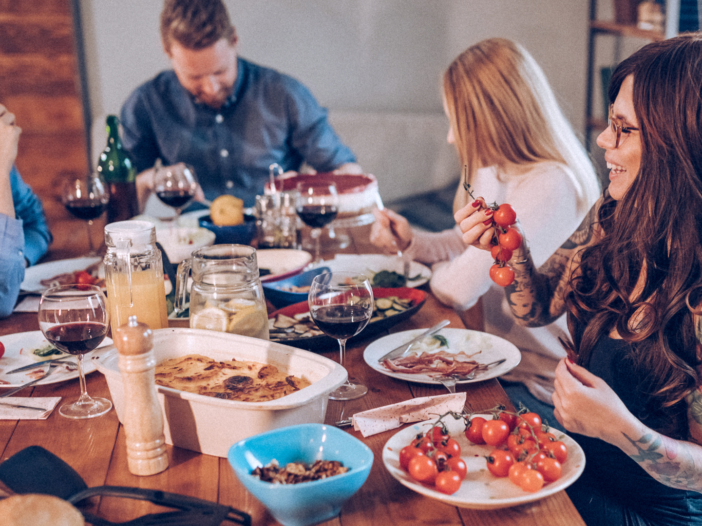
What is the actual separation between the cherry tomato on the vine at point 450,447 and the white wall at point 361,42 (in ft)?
9.85

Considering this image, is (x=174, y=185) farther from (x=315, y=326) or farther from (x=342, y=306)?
(x=342, y=306)

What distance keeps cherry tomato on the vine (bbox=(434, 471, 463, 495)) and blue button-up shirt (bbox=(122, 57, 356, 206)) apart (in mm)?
2235

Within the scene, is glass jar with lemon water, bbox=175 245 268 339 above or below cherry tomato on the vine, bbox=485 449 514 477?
above

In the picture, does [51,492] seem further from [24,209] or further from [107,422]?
[24,209]

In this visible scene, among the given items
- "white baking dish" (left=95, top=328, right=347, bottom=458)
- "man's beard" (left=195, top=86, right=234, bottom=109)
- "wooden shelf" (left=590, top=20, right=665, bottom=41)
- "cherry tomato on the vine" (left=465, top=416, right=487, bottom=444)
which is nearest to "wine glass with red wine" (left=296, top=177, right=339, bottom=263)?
"white baking dish" (left=95, top=328, right=347, bottom=458)

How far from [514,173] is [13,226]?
1184mm

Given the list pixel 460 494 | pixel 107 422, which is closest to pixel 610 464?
pixel 460 494

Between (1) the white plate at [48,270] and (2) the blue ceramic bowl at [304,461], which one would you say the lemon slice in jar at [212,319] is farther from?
(1) the white plate at [48,270]

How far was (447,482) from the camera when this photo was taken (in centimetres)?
72

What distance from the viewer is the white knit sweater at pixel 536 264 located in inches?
57.9

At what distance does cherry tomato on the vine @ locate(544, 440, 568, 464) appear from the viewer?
0.78 meters

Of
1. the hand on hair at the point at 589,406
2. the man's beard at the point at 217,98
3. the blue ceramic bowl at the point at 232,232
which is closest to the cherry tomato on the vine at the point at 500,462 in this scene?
the hand on hair at the point at 589,406

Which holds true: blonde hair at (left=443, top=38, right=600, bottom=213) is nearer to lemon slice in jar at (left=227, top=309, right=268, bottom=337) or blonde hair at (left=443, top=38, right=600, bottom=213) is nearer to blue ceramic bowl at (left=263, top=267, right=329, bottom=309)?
blue ceramic bowl at (left=263, top=267, right=329, bottom=309)

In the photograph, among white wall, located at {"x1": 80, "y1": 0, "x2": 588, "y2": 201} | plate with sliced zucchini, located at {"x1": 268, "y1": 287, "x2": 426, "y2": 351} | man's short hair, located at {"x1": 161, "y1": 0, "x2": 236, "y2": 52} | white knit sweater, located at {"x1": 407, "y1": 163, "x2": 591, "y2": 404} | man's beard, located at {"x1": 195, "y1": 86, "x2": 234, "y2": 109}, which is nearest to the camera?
plate with sliced zucchini, located at {"x1": 268, "y1": 287, "x2": 426, "y2": 351}
